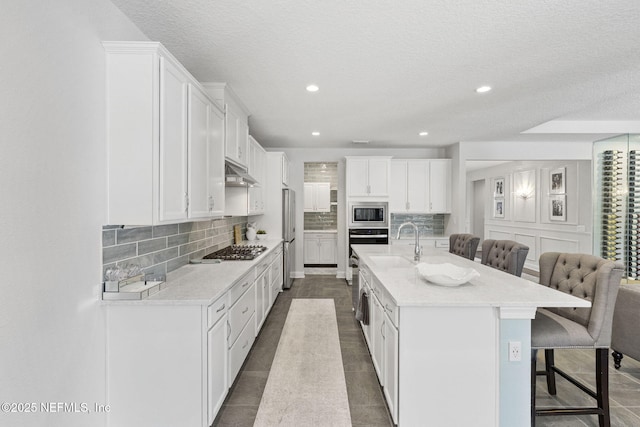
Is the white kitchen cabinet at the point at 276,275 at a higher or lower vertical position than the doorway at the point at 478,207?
lower

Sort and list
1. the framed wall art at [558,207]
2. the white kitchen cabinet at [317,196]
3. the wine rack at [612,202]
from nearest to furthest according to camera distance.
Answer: the wine rack at [612,202], the framed wall art at [558,207], the white kitchen cabinet at [317,196]

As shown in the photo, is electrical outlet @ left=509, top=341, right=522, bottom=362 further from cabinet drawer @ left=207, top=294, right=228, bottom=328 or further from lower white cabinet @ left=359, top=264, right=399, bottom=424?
cabinet drawer @ left=207, top=294, right=228, bottom=328

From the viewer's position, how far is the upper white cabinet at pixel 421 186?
586 centimetres

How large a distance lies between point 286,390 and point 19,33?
257 cm

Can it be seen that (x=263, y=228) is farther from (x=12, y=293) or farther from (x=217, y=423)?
(x=12, y=293)

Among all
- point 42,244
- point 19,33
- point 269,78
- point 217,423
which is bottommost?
point 217,423

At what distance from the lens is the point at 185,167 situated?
7.05 ft

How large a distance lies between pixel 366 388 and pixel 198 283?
1501 millimetres

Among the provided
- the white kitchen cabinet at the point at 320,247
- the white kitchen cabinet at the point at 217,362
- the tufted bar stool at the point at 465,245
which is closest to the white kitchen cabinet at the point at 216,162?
the white kitchen cabinet at the point at 217,362

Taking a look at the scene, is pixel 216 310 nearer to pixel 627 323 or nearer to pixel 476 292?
pixel 476 292

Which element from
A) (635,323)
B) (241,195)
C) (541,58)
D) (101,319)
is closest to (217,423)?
(101,319)

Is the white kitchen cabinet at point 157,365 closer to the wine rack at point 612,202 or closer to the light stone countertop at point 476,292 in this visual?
the light stone countertop at point 476,292

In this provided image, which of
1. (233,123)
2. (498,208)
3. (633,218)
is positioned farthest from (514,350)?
(498,208)

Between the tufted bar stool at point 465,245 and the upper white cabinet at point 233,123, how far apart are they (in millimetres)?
2794
